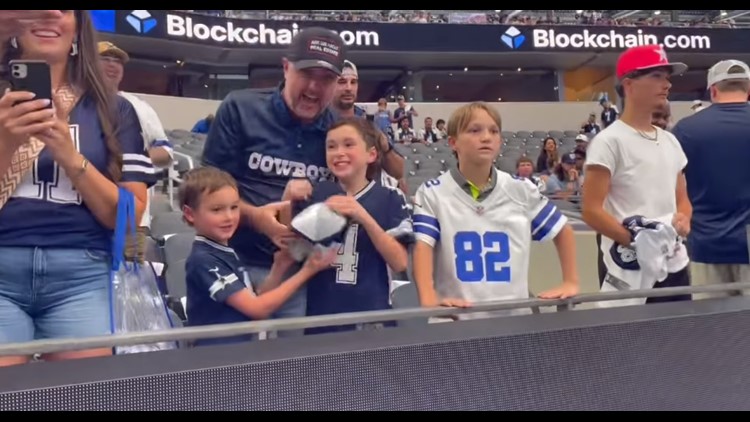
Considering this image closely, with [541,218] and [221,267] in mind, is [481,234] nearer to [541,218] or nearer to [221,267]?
[541,218]

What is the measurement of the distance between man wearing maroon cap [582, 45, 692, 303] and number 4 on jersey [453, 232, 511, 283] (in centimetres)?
37

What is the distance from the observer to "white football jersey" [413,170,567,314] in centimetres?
168

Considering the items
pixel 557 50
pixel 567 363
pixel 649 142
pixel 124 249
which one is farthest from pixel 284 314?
pixel 557 50

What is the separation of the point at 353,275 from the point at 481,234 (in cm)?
34

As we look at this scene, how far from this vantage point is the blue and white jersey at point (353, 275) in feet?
5.28

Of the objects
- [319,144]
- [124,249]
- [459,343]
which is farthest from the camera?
[319,144]

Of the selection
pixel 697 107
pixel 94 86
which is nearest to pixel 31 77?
pixel 94 86

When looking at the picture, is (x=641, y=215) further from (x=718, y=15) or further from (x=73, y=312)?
(x=718, y=15)

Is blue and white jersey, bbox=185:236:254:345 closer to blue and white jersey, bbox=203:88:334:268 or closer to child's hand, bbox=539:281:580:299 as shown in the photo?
blue and white jersey, bbox=203:88:334:268

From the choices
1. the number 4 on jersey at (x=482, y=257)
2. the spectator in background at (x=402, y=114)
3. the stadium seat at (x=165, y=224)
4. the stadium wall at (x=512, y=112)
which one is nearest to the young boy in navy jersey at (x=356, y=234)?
the number 4 on jersey at (x=482, y=257)

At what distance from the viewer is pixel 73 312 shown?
1180 millimetres

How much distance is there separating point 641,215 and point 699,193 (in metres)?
0.47

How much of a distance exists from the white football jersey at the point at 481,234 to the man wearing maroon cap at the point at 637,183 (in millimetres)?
245

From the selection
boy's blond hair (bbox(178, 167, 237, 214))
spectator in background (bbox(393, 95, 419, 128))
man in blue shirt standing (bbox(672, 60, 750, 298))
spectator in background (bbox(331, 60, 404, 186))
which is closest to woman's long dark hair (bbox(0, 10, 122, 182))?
boy's blond hair (bbox(178, 167, 237, 214))
